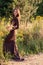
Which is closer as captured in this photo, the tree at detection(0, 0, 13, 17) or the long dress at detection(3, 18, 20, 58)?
the long dress at detection(3, 18, 20, 58)

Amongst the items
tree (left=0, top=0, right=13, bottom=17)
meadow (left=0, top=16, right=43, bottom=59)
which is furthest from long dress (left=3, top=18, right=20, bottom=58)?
tree (left=0, top=0, right=13, bottom=17)

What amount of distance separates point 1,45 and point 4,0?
5.93 m

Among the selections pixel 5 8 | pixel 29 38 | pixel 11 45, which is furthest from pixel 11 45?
pixel 5 8

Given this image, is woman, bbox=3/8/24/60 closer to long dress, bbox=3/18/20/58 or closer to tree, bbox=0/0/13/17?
long dress, bbox=3/18/20/58

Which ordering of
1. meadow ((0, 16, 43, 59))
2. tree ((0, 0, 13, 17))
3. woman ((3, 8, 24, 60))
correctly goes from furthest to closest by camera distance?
tree ((0, 0, 13, 17)), meadow ((0, 16, 43, 59)), woman ((3, 8, 24, 60))

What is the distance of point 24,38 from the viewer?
1287 centimetres

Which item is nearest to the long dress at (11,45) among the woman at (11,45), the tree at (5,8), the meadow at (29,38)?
the woman at (11,45)

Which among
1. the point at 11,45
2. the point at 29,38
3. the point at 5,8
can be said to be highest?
the point at 11,45

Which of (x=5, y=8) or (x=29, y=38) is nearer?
(x=29, y=38)

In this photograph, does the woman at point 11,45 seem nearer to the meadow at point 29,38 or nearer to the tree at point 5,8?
the meadow at point 29,38

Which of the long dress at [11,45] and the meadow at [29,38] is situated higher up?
the long dress at [11,45]

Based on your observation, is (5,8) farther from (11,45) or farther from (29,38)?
(11,45)

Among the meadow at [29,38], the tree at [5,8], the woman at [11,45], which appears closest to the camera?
the woman at [11,45]

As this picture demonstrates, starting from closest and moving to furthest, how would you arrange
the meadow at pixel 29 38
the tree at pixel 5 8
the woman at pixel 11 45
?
the woman at pixel 11 45 < the meadow at pixel 29 38 < the tree at pixel 5 8
